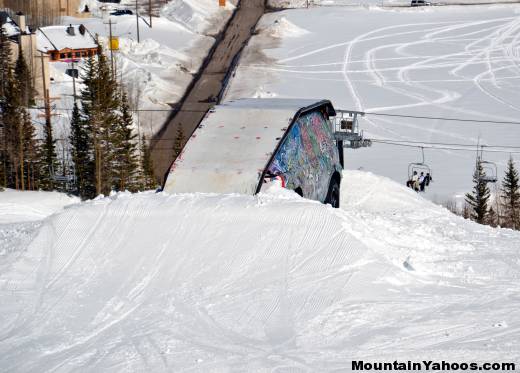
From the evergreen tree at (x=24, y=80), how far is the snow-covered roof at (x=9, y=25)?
7.24 meters

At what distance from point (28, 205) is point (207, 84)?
4473cm

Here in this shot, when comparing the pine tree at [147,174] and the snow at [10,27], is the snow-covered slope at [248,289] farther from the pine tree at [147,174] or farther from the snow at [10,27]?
the snow at [10,27]

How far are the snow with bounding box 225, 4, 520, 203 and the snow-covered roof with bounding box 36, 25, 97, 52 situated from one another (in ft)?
44.2

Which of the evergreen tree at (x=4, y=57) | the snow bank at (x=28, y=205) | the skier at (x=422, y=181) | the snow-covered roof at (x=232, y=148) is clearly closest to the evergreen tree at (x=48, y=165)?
the snow bank at (x=28, y=205)

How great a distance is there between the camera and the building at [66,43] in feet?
223

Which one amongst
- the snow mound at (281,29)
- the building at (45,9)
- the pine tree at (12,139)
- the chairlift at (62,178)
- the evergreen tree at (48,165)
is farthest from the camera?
the building at (45,9)

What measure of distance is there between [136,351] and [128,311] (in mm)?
1191

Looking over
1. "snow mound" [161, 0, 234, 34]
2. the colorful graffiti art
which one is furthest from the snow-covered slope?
"snow mound" [161, 0, 234, 34]

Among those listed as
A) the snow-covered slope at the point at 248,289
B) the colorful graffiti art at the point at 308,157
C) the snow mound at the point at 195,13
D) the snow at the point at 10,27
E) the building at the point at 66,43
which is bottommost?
the snow-covered slope at the point at 248,289

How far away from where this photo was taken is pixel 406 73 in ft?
218

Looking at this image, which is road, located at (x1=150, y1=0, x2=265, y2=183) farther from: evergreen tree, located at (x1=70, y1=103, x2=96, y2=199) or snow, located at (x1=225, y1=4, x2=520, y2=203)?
evergreen tree, located at (x1=70, y1=103, x2=96, y2=199)

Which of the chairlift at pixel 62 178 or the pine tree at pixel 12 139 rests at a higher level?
the pine tree at pixel 12 139

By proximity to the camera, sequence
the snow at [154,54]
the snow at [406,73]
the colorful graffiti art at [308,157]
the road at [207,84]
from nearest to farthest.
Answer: the colorful graffiti art at [308,157] → the snow at [406,73] → the road at [207,84] → the snow at [154,54]

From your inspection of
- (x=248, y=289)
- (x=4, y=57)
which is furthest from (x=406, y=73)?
(x=248, y=289)
